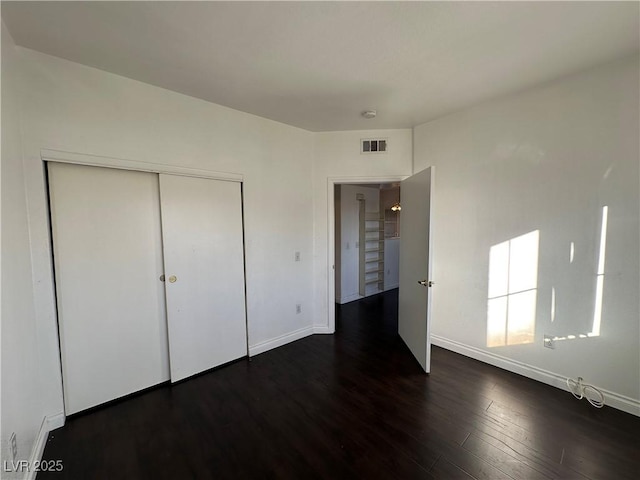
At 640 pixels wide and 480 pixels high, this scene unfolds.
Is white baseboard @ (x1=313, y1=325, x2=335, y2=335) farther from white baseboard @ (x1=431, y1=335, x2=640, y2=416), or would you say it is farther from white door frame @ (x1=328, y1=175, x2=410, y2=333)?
white baseboard @ (x1=431, y1=335, x2=640, y2=416)

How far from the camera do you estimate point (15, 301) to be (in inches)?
55.1

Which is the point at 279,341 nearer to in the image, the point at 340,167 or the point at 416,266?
the point at 416,266

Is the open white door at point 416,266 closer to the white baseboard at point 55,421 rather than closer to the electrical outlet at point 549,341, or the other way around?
the electrical outlet at point 549,341

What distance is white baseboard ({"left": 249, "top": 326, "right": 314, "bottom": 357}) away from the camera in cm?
286

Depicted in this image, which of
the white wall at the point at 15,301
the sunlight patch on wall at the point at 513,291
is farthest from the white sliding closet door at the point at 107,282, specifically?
A: the sunlight patch on wall at the point at 513,291

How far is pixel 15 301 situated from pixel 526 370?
3.88 m

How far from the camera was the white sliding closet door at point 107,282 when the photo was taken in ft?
6.19

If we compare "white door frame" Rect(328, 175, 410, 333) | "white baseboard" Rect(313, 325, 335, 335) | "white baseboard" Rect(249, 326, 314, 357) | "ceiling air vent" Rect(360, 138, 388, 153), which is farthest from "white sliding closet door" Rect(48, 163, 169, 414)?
"ceiling air vent" Rect(360, 138, 388, 153)

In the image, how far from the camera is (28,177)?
1.68 metres

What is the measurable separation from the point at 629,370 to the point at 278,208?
131 inches

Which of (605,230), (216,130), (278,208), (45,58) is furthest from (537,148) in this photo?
(45,58)

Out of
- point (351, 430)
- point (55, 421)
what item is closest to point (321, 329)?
point (351, 430)

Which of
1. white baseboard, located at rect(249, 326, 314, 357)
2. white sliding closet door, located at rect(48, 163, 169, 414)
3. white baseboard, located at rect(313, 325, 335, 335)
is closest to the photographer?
white sliding closet door, located at rect(48, 163, 169, 414)

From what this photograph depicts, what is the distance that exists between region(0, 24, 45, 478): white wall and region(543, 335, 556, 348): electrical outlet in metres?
3.65
